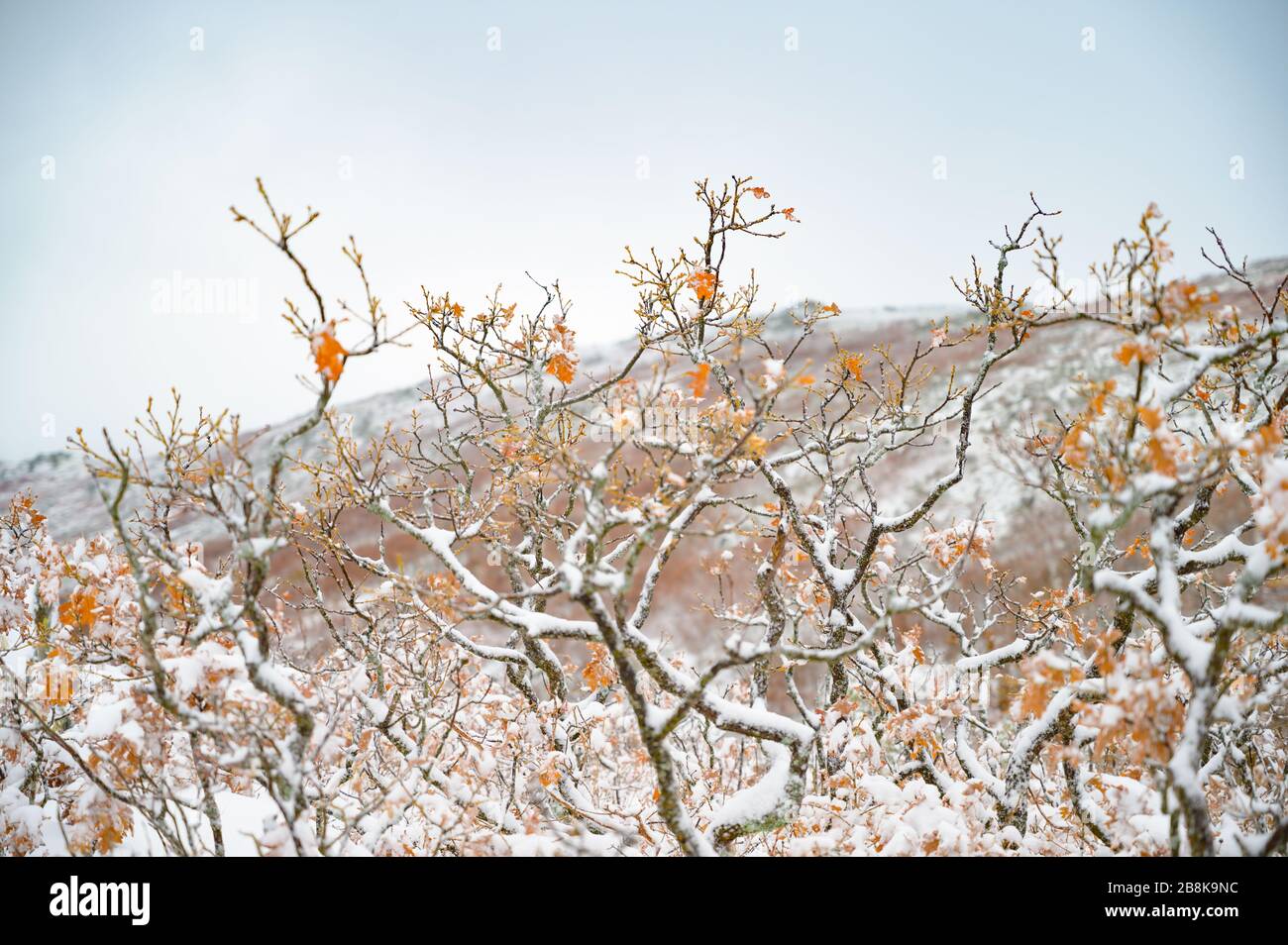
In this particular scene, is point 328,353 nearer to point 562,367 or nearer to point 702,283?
point 562,367

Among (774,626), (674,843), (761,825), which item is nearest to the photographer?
(761,825)

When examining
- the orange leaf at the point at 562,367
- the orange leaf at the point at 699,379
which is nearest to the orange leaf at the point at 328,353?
the orange leaf at the point at 699,379

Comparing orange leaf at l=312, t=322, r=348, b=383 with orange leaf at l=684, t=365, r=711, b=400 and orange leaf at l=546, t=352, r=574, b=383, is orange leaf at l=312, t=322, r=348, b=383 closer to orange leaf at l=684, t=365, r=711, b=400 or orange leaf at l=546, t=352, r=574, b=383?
orange leaf at l=684, t=365, r=711, b=400

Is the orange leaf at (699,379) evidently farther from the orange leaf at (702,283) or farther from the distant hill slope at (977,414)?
the orange leaf at (702,283)

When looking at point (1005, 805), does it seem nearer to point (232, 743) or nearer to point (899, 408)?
point (899, 408)

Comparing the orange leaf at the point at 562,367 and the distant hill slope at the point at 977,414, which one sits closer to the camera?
the orange leaf at the point at 562,367

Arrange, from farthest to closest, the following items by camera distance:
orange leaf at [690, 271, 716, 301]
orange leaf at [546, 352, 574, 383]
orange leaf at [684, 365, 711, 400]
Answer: orange leaf at [690, 271, 716, 301], orange leaf at [546, 352, 574, 383], orange leaf at [684, 365, 711, 400]

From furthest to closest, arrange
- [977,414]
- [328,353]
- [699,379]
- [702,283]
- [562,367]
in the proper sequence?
[977,414], [702,283], [562,367], [699,379], [328,353]

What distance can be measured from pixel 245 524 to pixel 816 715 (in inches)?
232

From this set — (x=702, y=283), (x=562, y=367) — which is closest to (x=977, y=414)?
(x=702, y=283)

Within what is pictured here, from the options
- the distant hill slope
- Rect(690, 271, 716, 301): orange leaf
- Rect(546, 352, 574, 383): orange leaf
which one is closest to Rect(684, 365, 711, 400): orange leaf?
the distant hill slope

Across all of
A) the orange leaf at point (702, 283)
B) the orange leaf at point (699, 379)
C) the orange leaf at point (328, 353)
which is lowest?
the orange leaf at point (699, 379)
